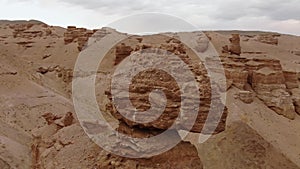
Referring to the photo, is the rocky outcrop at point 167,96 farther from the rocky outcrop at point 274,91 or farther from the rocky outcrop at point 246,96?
the rocky outcrop at point 274,91

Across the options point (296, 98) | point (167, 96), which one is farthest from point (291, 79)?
point (167, 96)

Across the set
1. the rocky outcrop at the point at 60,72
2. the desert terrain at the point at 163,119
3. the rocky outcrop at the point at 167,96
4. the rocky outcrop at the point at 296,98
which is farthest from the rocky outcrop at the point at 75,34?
the rocky outcrop at the point at 167,96

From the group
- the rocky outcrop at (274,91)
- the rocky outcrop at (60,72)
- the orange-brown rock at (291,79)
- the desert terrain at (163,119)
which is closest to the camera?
the desert terrain at (163,119)

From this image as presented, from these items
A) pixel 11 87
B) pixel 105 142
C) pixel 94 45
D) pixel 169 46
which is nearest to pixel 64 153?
pixel 105 142

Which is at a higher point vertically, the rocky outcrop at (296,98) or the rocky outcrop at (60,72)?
the rocky outcrop at (60,72)

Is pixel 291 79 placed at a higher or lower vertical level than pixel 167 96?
lower

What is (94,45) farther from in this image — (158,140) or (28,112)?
(158,140)

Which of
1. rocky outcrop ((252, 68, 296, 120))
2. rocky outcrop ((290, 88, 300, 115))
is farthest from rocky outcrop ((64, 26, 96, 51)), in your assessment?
rocky outcrop ((290, 88, 300, 115))

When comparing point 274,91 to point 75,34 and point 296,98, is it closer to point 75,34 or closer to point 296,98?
point 296,98

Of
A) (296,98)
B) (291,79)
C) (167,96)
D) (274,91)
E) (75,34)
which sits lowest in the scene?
(296,98)

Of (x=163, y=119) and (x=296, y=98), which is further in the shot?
(x=296, y=98)

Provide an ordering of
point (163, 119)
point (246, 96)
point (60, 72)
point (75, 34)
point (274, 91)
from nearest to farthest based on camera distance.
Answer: point (163, 119)
point (246, 96)
point (274, 91)
point (60, 72)
point (75, 34)

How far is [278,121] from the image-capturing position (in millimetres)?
24531

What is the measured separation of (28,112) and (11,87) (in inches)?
145
